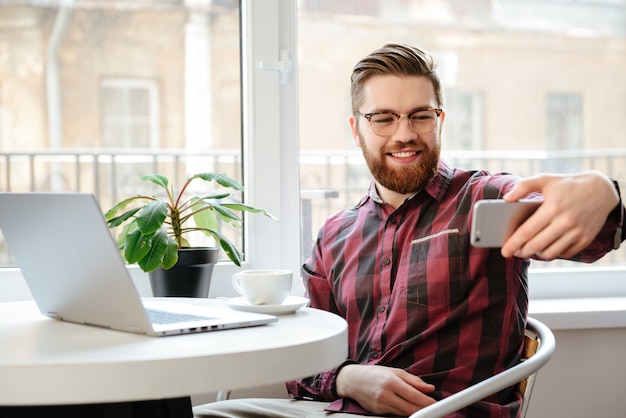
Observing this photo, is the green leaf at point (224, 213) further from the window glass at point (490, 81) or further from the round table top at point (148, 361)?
the round table top at point (148, 361)

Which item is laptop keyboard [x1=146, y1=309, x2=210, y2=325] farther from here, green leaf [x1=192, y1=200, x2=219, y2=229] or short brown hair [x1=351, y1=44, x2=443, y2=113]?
green leaf [x1=192, y1=200, x2=219, y2=229]

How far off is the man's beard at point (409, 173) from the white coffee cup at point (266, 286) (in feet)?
1.49

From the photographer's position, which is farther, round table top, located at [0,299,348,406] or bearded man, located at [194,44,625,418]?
bearded man, located at [194,44,625,418]

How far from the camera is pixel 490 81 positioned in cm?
283

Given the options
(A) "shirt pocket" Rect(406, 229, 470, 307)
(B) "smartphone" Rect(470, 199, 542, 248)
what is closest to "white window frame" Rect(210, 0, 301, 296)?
(A) "shirt pocket" Rect(406, 229, 470, 307)

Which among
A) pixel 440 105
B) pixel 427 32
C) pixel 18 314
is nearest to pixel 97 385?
pixel 18 314

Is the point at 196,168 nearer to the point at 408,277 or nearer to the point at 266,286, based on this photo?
the point at 408,277

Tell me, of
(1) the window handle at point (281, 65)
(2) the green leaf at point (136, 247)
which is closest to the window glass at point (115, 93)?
(1) the window handle at point (281, 65)

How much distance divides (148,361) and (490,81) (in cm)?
207

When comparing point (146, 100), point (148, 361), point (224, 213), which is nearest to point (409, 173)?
point (224, 213)

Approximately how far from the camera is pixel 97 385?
1016mm

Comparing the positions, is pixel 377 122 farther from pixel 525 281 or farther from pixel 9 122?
pixel 9 122

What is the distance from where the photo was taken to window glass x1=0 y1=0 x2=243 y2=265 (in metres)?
2.47

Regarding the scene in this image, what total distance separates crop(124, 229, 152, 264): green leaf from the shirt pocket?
27.2 inches
